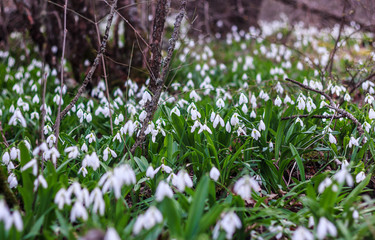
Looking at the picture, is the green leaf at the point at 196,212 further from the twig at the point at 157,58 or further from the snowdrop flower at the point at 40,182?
the twig at the point at 157,58

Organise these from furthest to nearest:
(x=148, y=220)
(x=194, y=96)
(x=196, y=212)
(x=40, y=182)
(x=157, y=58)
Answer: (x=194, y=96) → (x=157, y=58) → (x=40, y=182) → (x=196, y=212) → (x=148, y=220)

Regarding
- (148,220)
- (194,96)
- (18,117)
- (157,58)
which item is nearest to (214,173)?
(148,220)

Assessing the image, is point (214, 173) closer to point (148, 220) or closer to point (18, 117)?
point (148, 220)

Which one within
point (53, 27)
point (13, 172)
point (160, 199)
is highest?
point (53, 27)

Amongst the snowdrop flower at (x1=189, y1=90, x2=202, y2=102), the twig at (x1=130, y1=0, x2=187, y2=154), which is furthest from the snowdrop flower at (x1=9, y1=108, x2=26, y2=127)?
the snowdrop flower at (x1=189, y1=90, x2=202, y2=102)

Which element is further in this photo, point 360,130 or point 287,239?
point 360,130

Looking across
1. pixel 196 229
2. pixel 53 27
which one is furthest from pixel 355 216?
pixel 53 27

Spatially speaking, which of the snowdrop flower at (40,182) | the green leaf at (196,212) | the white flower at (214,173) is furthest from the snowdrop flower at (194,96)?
the snowdrop flower at (40,182)

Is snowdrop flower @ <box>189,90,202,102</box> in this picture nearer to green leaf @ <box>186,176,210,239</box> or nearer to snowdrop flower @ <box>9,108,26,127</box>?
snowdrop flower @ <box>9,108,26,127</box>

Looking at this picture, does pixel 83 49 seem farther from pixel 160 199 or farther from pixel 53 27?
pixel 160 199
